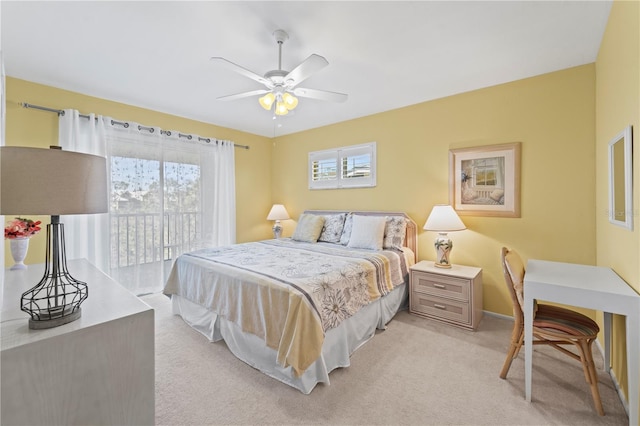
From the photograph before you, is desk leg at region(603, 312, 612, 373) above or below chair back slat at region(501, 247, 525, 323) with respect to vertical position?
below

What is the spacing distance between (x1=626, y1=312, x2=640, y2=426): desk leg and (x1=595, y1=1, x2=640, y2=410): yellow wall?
218 millimetres

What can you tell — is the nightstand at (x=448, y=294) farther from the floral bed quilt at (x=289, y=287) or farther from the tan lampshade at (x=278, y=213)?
the tan lampshade at (x=278, y=213)

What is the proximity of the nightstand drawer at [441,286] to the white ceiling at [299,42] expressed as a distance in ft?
6.80

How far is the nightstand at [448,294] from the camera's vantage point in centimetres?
266

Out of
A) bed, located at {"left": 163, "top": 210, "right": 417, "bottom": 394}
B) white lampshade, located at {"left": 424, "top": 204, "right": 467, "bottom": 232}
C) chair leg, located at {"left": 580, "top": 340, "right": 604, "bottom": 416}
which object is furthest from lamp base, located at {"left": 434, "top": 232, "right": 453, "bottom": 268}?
chair leg, located at {"left": 580, "top": 340, "right": 604, "bottom": 416}

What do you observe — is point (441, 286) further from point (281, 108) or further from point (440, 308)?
point (281, 108)

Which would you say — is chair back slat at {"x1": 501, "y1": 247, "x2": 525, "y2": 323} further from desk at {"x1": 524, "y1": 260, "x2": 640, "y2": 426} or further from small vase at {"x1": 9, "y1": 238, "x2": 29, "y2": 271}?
small vase at {"x1": 9, "y1": 238, "x2": 29, "y2": 271}

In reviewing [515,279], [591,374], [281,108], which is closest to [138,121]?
[281,108]

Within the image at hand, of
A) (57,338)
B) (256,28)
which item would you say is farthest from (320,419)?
(256,28)

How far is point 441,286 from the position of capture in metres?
2.82

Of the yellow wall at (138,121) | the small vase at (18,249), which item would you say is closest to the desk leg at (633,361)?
the small vase at (18,249)

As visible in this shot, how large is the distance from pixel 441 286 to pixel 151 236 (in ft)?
11.9

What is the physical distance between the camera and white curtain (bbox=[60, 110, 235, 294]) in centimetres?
311

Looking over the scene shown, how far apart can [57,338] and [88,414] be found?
0.30 metres
